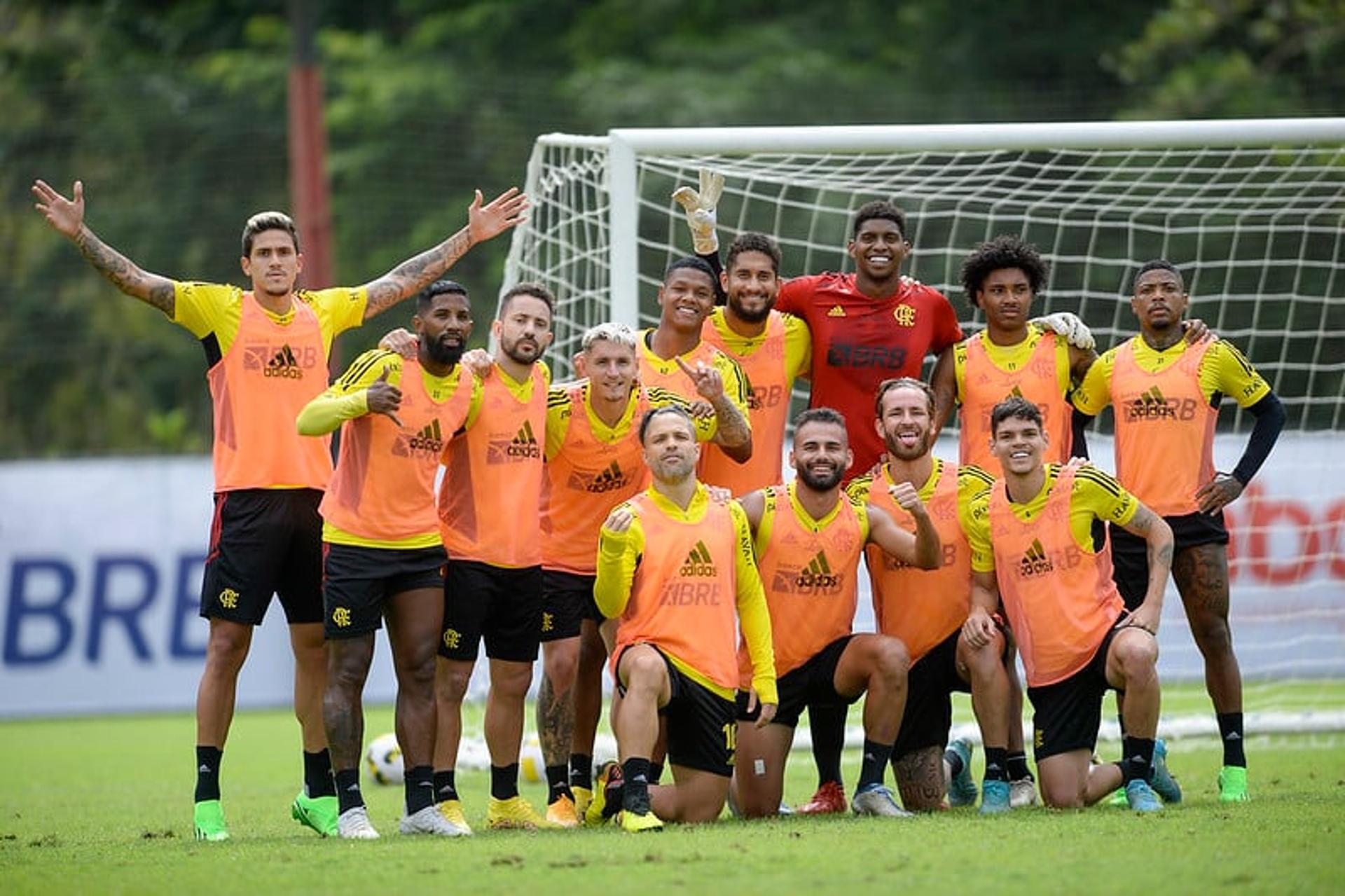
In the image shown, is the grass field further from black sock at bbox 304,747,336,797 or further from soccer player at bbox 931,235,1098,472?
soccer player at bbox 931,235,1098,472

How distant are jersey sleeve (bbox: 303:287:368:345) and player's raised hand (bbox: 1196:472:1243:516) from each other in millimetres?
3467

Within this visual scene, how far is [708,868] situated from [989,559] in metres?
2.39

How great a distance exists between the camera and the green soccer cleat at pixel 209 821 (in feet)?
Answer: 24.5

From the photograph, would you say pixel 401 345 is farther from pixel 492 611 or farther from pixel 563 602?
pixel 563 602

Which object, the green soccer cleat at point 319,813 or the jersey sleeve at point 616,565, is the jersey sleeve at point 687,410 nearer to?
the jersey sleeve at point 616,565

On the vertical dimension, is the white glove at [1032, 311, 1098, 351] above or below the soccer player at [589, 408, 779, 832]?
above

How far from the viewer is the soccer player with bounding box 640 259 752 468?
7.96 meters

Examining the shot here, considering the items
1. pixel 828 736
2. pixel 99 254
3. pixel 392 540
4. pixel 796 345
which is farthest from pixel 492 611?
pixel 99 254

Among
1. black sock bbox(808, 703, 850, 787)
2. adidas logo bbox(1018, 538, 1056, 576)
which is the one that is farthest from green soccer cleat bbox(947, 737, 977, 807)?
adidas logo bbox(1018, 538, 1056, 576)

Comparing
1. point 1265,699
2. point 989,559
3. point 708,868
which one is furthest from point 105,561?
point 708,868

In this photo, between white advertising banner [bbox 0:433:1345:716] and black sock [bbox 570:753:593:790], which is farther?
white advertising banner [bbox 0:433:1345:716]

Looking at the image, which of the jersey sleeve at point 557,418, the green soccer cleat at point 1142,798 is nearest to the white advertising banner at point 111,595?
the jersey sleeve at point 557,418

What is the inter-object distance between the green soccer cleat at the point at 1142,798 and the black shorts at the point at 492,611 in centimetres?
229

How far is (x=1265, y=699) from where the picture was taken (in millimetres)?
13359
